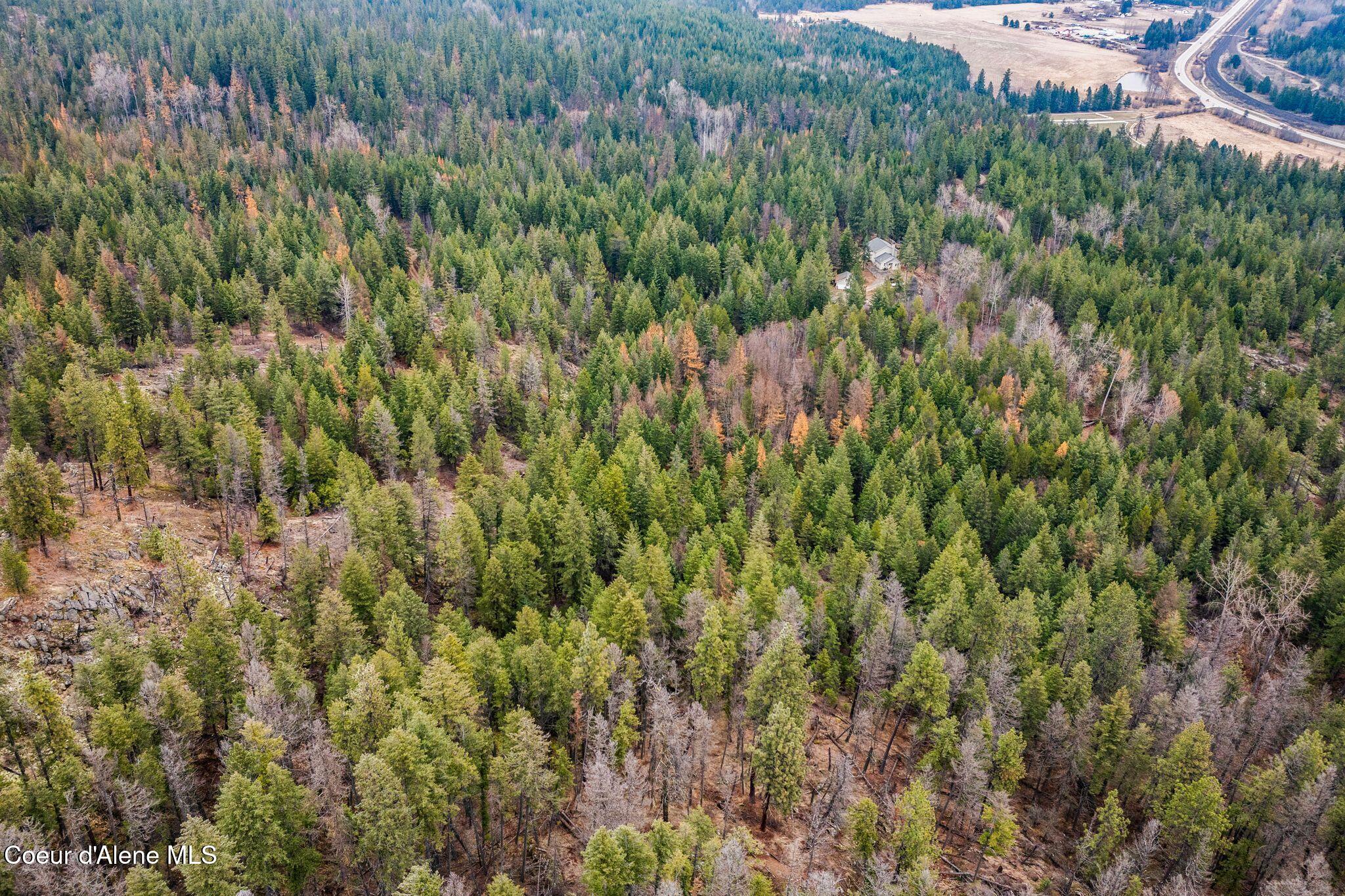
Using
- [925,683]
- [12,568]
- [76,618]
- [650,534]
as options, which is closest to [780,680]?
[925,683]

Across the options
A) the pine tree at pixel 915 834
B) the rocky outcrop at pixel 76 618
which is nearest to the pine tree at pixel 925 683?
the pine tree at pixel 915 834

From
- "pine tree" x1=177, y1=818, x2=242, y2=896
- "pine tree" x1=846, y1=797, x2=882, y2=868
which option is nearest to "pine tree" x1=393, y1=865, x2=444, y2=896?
"pine tree" x1=177, y1=818, x2=242, y2=896

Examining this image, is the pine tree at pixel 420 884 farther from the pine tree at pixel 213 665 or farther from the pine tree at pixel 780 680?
the pine tree at pixel 780 680

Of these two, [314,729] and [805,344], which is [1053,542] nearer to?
[805,344]

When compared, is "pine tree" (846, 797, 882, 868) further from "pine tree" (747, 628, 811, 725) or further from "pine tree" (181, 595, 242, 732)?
"pine tree" (181, 595, 242, 732)

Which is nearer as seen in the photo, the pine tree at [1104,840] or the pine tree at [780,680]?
the pine tree at [1104,840]
